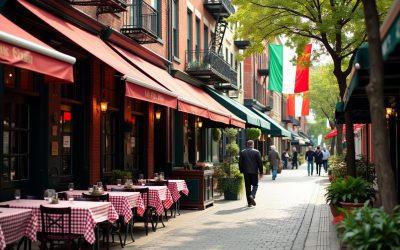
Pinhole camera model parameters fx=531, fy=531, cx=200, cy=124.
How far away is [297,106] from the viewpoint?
149ft

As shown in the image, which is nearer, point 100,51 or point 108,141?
point 100,51

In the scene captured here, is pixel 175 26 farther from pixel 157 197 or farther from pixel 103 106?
pixel 157 197

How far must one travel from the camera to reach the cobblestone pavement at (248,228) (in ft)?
31.9

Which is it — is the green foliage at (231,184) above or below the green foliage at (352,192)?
below

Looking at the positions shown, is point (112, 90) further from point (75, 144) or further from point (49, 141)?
point (49, 141)

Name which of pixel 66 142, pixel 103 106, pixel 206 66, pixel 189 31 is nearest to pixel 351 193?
pixel 66 142

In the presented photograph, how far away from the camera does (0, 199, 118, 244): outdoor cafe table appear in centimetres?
764

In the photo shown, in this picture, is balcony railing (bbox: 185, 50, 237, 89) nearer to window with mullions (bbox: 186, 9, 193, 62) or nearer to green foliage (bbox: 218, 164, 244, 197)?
window with mullions (bbox: 186, 9, 193, 62)

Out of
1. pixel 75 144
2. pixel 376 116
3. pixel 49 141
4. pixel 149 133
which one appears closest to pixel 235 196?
pixel 149 133

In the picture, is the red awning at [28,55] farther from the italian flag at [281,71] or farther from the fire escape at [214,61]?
the italian flag at [281,71]

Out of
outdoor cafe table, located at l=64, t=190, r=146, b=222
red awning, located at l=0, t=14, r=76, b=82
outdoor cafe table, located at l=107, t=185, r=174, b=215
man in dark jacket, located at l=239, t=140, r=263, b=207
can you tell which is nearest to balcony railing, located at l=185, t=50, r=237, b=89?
man in dark jacket, located at l=239, t=140, r=263, b=207

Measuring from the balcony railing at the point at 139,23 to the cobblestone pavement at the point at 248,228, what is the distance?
4.95 meters

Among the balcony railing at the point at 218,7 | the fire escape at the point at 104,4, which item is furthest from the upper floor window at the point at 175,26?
the fire escape at the point at 104,4

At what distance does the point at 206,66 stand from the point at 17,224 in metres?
14.5
